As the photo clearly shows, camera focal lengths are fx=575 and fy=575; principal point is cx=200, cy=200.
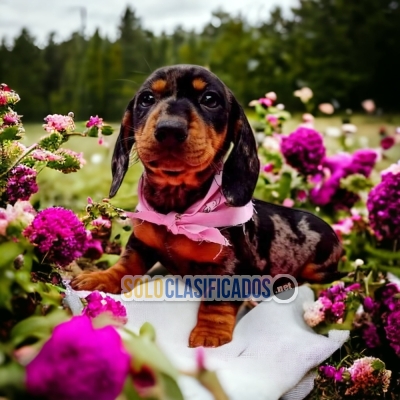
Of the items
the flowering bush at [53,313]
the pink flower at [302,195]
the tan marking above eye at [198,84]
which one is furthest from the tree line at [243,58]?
the flowering bush at [53,313]

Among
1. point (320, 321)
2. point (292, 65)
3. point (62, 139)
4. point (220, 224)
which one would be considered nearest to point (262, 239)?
point (220, 224)

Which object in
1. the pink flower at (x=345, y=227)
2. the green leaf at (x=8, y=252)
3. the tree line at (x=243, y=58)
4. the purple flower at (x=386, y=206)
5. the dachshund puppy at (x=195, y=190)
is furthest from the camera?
the tree line at (x=243, y=58)

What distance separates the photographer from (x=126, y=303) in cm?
191

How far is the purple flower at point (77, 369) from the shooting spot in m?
1.04

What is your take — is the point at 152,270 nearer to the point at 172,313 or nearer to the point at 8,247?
the point at 172,313

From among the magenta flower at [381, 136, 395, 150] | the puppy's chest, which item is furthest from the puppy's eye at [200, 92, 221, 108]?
the magenta flower at [381, 136, 395, 150]

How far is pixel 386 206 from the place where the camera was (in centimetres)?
256

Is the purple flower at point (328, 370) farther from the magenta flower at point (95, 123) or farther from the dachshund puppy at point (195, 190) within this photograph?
the magenta flower at point (95, 123)

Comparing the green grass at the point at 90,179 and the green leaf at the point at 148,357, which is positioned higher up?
the green leaf at the point at 148,357

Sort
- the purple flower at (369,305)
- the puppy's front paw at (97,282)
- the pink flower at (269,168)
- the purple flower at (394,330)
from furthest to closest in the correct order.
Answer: the pink flower at (269,168), the purple flower at (369,305), the purple flower at (394,330), the puppy's front paw at (97,282)

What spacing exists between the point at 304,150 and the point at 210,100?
1.18 m

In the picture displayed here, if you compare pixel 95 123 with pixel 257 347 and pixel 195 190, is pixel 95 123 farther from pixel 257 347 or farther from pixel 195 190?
pixel 257 347

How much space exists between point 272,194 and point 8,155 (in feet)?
5.46

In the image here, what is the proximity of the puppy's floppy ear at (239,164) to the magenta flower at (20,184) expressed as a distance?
2.02 ft
